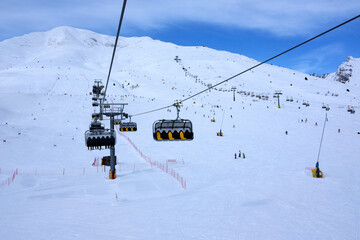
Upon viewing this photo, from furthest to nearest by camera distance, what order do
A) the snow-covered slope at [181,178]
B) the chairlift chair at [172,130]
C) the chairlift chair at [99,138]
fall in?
the chairlift chair at [99,138] → the snow-covered slope at [181,178] → the chairlift chair at [172,130]

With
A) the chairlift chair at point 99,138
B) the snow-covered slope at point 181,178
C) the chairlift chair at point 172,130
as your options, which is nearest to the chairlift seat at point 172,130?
the chairlift chair at point 172,130

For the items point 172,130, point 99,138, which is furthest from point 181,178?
point 172,130

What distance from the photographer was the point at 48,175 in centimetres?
2086

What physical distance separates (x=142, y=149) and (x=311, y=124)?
32.4m

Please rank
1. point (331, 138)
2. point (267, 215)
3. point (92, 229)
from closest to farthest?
point (92, 229) → point (267, 215) → point (331, 138)

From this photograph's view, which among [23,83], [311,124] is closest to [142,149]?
[311,124]

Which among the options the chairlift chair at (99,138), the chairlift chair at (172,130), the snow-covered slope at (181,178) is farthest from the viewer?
the chairlift chair at (99,138)

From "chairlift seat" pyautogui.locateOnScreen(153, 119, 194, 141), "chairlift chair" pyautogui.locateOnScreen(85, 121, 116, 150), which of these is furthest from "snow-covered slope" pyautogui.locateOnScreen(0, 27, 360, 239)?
"chairlift seat" pyautogui.locateOnScreen(153, 119, 194, 141)

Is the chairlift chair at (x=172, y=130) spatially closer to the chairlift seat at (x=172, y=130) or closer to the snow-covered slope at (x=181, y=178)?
the chairlift seat at (x=172, y=130)

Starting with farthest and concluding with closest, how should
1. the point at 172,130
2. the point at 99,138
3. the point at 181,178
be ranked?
the point at 181,178 → the point at 99,138 → the point at 172,130

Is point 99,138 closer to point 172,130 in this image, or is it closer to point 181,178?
point 172,130

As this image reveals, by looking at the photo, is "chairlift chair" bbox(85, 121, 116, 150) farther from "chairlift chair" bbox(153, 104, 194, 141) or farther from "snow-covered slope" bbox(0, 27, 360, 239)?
"chairlift chair" bbox(153, 104, 194, 141)

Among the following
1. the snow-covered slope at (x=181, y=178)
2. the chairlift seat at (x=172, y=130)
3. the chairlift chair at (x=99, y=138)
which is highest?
the chairlift seat at (x=172, y=130)

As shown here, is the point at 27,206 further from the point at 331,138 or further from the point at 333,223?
the point at 331,138
